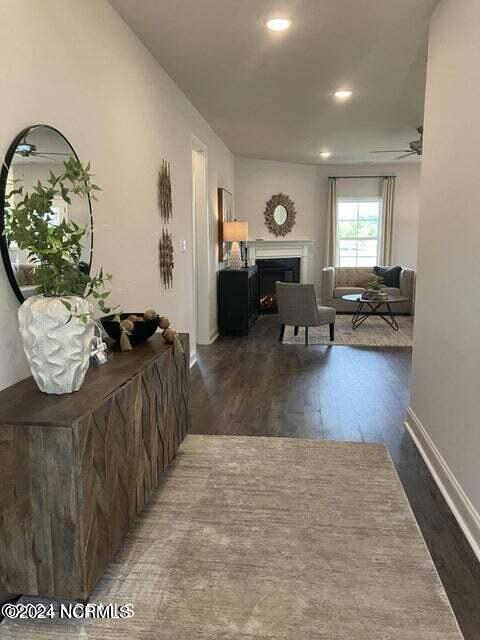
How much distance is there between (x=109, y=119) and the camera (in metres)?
2.91

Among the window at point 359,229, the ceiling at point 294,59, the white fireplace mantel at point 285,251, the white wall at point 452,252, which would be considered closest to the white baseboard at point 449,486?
the white wall at point 452,252

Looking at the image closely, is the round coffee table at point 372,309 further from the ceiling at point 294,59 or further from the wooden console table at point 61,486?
the wooden console table at point 61,486

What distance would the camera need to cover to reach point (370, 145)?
728cm

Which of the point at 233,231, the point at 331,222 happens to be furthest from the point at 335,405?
the point at 331,222

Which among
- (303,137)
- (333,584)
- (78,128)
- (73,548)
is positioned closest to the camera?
(73,548)

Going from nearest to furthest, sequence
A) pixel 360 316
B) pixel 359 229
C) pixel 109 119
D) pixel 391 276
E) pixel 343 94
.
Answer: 1. pixel 109 119
2. pixel 343 94
3. pixel 360 316
4. pixel 391 276
5. pixel 359 229

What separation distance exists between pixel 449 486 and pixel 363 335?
4386 millimetres

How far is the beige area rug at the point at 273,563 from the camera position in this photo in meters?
1.64

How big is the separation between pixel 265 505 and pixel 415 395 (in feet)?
4.93

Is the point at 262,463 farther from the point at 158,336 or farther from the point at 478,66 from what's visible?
the point at 478,66

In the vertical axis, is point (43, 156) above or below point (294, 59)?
below

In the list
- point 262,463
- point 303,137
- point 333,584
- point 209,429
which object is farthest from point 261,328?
point 333,584

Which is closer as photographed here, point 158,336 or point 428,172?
point 158,336

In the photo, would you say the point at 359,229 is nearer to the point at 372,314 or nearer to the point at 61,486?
the point at 372,314
